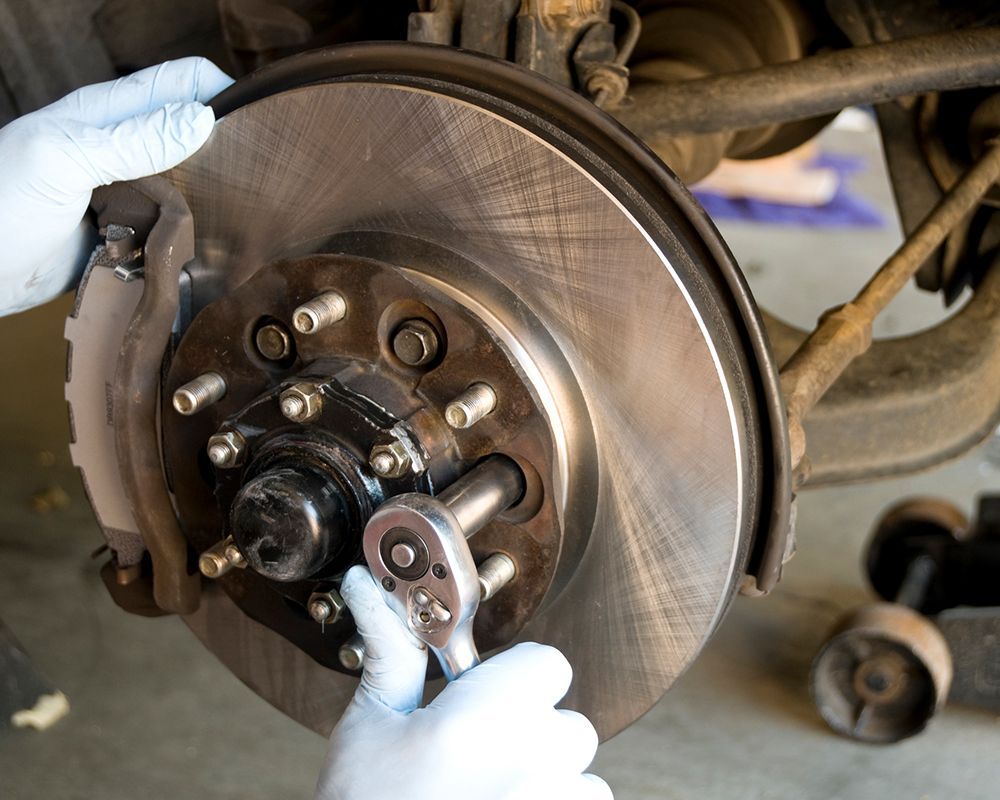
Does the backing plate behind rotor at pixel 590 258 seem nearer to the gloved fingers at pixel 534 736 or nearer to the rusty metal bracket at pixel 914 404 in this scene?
the gloved fingers at pixel 534 736

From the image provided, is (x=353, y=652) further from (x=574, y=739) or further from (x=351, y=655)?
(x=574, y=739)

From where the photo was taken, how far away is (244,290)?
74cm

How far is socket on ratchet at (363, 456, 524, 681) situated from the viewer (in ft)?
2.11

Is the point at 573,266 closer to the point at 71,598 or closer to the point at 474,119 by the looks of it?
the point at 474,119

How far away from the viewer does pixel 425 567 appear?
0.66 meters

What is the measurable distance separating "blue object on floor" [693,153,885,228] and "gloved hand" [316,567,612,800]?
2.30m

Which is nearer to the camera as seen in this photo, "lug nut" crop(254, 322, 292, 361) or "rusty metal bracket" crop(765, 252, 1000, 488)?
"lug nut" crop(254, 322, 292, 361)

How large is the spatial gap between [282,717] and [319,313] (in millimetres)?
790

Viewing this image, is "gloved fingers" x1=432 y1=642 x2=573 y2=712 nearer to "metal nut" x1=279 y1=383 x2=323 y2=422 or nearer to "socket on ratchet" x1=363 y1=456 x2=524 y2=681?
"socket on ratchet" x1=363 y1=456 x2=524 y2=681

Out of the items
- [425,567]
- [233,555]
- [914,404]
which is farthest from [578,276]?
[914,404]

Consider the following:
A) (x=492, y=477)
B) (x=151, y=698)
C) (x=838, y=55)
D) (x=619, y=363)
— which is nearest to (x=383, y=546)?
(x=492, y=477)

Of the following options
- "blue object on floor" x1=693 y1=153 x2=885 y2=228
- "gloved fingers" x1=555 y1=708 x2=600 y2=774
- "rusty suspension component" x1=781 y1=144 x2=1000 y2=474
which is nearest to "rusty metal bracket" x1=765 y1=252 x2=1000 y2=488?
"rusty suspension component" x1=781 y1=144 x2=1000 y2=474

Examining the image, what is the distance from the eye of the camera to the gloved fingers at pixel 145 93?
886mm

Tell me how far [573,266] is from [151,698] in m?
0.94
